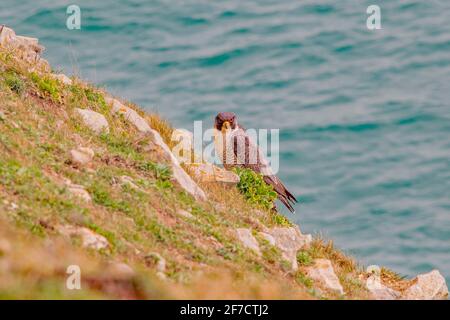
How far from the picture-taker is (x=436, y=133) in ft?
150

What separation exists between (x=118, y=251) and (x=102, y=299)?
46.9 inches

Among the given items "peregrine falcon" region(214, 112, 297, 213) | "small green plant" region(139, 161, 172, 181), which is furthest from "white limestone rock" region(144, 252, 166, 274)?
"peregrine falcon" region(214, 112, 297, 213)

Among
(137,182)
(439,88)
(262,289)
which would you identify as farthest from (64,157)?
(439,88)

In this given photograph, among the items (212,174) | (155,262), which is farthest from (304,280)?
(212,174)

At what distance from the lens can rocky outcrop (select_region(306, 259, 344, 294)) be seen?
47.2ft

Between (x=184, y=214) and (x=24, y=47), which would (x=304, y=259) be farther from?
(x=24, y=47)

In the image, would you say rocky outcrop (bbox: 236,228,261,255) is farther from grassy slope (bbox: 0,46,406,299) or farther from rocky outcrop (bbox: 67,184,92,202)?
rocky outcrop (bbox: 67,184,92,202)

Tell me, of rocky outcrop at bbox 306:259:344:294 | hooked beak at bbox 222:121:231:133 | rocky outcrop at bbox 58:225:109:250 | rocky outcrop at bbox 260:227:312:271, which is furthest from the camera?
hooked beak at bbox 222:121:231:133

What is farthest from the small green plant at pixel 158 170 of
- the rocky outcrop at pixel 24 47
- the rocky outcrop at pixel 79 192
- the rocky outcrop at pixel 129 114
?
the rocky outcrop at pixel 24 47

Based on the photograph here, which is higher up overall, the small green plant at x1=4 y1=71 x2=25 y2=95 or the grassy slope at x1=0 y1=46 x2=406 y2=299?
the small green plant at x1=4 y1=71 x2=25 y2=95

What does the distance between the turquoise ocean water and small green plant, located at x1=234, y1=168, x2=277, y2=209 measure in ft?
64.8

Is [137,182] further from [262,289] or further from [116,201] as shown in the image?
[262,289]

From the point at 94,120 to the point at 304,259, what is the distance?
323 cm

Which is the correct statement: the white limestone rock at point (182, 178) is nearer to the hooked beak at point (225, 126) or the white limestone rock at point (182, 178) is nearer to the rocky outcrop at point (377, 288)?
the rocky outcrop at point (377, 288)
